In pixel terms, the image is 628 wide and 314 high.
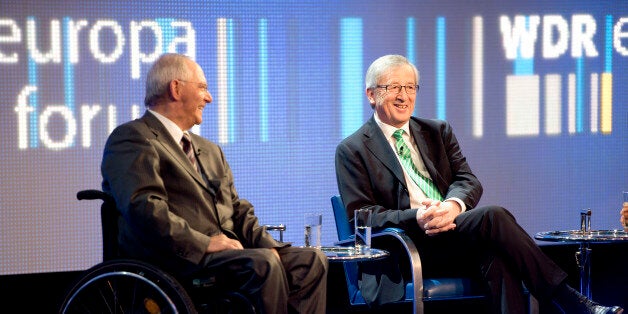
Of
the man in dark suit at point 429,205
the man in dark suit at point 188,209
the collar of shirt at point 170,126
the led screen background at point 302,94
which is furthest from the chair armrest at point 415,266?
the led screen background at point 302,94

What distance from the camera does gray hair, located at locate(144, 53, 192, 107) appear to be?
12.6ft

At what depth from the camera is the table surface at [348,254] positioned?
3.78 metres

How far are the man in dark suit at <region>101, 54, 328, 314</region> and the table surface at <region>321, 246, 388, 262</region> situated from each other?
5.9 inches

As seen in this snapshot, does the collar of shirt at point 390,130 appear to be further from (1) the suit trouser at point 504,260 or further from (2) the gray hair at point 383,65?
(1) the suit trouser at point 504,260

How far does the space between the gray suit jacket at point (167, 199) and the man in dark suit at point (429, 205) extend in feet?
2.01

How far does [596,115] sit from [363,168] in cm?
202

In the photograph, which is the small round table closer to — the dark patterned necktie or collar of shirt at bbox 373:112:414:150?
collar of shirt at bbox 373:112:414:150

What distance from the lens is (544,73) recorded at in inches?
222

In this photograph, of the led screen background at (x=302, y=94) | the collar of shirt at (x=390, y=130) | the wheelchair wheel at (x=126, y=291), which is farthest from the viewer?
the led screen background at (x=302, y=94)

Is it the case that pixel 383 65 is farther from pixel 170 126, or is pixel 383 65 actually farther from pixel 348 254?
pixel 170 126

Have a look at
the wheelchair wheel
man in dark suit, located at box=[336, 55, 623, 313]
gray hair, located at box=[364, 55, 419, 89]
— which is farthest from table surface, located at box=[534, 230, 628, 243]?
the wheelchair wheel

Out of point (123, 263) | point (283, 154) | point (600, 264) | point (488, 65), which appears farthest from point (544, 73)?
point (123, 263)

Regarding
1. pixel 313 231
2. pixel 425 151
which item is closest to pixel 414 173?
pixel 425 151

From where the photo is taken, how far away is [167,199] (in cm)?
356
